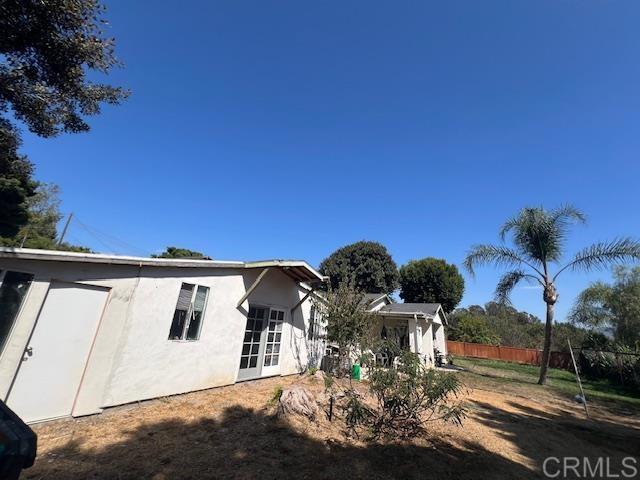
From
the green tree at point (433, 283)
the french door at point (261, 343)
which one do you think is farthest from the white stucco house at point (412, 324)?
the green tree at point (433, 283)

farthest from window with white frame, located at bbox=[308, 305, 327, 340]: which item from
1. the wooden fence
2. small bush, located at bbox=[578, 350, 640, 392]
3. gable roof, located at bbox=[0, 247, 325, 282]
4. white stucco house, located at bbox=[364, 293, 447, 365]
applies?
the wooden fence

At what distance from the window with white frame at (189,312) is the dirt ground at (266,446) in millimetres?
1559

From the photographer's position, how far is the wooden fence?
22.4m

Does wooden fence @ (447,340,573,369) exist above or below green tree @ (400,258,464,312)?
below

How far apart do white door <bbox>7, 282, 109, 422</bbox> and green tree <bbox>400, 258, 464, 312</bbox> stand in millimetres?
29032

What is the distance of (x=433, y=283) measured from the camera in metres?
29.8

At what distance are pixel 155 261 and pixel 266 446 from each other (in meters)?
4.71

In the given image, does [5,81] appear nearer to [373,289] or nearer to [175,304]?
[175,304]

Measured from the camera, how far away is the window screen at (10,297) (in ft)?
16.1

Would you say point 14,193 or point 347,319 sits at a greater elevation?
point 14,193

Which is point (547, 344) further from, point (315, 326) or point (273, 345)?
point (273, 345)

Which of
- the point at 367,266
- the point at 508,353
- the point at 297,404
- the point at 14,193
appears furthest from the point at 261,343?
the point at 508,353

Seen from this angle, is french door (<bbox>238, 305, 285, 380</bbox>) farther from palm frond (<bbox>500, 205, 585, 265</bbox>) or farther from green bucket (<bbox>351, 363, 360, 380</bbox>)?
palm frond (<bbox>500, 205, 585, 265</bbox>)

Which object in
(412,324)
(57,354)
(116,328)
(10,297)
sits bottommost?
(57,354)
